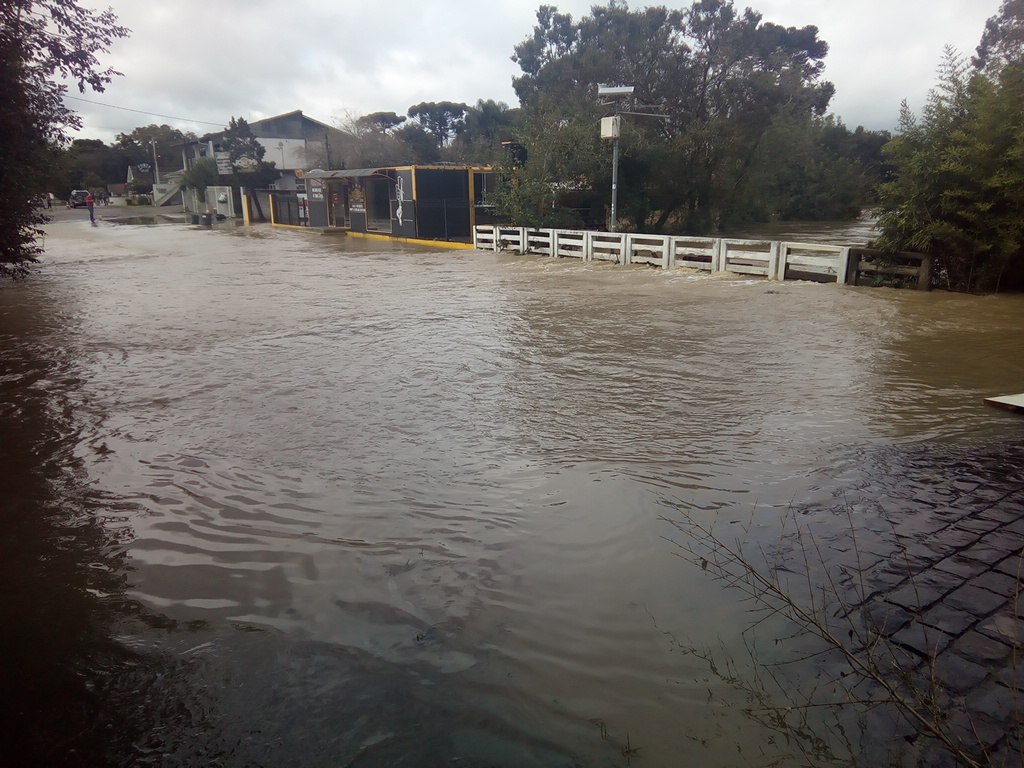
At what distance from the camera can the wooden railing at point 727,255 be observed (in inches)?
577

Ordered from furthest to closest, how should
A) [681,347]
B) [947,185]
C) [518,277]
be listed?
[518,277], [947,185], [681,347]

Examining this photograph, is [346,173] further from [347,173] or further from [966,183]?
[966,183]

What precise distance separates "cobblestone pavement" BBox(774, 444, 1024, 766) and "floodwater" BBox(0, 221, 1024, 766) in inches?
12.1

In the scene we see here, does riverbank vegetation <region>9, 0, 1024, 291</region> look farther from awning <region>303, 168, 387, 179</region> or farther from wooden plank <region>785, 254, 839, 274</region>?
awning <region>303, 168, 387, 179</region>

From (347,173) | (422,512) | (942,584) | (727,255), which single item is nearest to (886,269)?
(727,255)

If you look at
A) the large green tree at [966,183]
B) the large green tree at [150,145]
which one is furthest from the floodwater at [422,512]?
the large green tree at [150,145]

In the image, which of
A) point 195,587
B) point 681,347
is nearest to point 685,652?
point 195,587

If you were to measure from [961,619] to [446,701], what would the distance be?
8.47ft

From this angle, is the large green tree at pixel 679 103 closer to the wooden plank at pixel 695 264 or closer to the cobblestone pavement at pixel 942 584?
the wooden plank at pixel 695 264

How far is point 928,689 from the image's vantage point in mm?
3084

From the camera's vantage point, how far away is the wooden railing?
14.7 m

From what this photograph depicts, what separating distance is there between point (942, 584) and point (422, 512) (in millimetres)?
3201

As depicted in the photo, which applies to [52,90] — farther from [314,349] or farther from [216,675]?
[216,675]

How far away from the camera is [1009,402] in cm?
690
